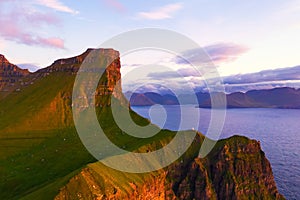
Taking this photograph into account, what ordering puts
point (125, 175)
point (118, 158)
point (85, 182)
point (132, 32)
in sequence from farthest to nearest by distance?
point (118, 158) → point (125, 175) → point (85, 182) → point (132, 32)

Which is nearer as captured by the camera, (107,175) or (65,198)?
(65,198)

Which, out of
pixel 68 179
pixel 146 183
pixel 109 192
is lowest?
pixel 146 183

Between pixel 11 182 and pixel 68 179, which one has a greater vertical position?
pixel 68 179

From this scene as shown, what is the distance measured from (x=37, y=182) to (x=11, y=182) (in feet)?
62.7

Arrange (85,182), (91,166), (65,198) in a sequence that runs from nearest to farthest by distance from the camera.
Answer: (65,198), (85,182), (91,166)

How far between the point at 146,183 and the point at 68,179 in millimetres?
59185

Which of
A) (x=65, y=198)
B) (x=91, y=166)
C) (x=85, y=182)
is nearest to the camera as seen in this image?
(x=65, y=198)

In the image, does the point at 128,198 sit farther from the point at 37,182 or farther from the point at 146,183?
the point at 37,182

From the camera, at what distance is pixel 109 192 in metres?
136

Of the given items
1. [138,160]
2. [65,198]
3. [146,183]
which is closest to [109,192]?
[65,198]

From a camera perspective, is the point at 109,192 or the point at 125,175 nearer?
the point at 109,192

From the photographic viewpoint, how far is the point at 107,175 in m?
148

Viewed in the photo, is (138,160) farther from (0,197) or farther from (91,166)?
(0,197)

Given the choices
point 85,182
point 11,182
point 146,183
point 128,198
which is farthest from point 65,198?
point 11,182
